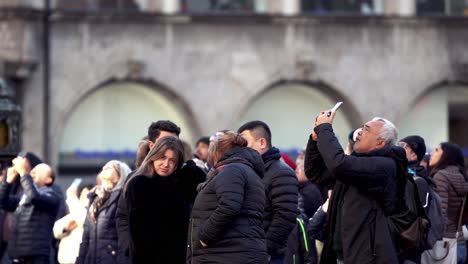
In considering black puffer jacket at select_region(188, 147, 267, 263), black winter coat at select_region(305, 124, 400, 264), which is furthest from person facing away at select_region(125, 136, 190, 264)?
black winter coat at select_region(305, 124, 400, 264)

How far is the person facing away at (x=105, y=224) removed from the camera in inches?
Result: 530

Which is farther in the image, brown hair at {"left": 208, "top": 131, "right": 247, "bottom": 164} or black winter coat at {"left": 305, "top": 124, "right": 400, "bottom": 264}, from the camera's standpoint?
brown hair at {"left": 208, "top": 131, "right": 247, "bottom": 164}

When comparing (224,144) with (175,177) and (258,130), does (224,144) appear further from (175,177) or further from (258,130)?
(258,130)

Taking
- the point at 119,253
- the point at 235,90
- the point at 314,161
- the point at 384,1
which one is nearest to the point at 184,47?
the point at 235,90

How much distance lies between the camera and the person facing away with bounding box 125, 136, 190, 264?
11.7 meters

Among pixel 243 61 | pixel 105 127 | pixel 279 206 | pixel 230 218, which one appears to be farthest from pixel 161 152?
pixel 243 61

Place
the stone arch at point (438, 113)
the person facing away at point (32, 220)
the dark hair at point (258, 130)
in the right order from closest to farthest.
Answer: the dark hair at point (258, 130) < the person facing away at point (32, 220) < the stone arch at point (438, 113)

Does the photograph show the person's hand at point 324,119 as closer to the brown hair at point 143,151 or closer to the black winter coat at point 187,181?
the black winter coat at point 187,181

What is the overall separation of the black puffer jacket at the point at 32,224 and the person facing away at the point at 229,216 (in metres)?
5.04

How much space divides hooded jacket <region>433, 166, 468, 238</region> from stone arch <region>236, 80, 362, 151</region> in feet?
50.3

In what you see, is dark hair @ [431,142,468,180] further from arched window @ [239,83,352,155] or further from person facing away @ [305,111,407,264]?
arched window @ [239,83,352,155]

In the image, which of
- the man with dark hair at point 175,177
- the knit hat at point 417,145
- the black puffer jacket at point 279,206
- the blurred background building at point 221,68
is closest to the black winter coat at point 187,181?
the man with dark hair at point 175,177

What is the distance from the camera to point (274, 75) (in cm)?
2988

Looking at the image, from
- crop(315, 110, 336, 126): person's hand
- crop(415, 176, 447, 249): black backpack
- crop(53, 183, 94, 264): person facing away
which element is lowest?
crop(53, 183, 94, 264): person facing away
